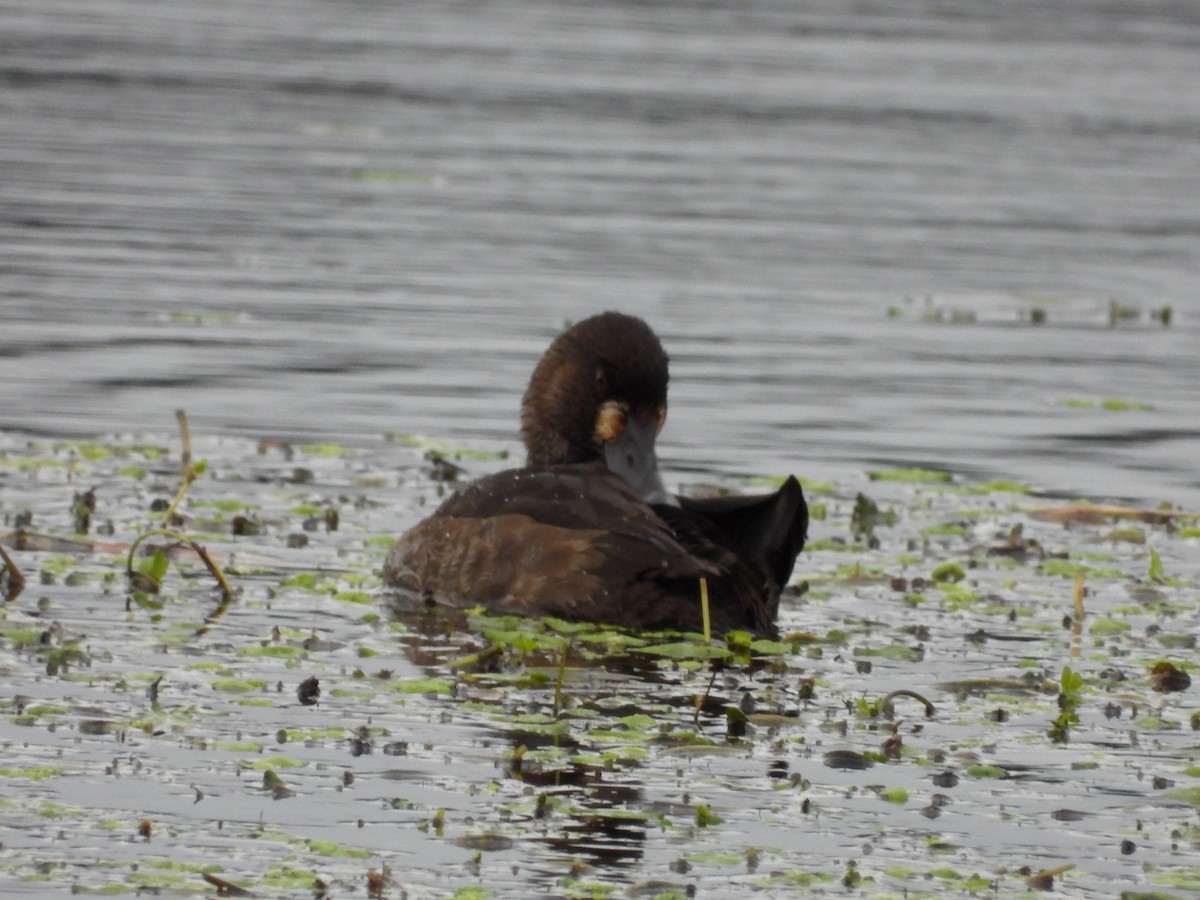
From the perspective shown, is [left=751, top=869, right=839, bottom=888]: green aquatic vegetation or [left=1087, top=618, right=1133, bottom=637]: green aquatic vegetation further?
[left=1087, top=618, right=1133, bottom=637]: green aquatic vegetation

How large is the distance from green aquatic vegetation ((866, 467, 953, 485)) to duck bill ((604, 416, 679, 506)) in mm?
2625

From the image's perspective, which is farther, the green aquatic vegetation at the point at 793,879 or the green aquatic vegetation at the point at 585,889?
the green aquatic vegetation at the point at 793,879

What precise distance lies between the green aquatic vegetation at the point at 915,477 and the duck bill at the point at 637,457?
103 inches

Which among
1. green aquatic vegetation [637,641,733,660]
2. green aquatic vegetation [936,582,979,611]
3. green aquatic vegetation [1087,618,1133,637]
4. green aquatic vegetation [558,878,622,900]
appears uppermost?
green aquatic vegetation [936,582,979,611]

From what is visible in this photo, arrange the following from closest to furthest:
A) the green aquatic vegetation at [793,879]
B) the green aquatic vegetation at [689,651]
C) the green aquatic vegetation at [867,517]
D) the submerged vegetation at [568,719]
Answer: the green aquatic vegetation at [793,879] → the submerged vegetation at [568,719] → the green aquatic vegetation at [689,651] → the green aquatic vegetation at [867,517]

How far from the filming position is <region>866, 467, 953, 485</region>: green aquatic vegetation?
1294cm

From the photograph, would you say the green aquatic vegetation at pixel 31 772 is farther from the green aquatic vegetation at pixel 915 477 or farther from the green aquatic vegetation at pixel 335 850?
the green aquatic vegetation at pixel 915 477

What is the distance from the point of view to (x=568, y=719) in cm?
789

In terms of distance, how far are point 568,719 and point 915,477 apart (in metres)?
5.43

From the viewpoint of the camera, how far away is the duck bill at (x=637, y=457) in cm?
1024

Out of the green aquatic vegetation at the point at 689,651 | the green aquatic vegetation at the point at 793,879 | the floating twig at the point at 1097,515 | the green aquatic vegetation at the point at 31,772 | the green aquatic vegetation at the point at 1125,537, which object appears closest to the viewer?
the green aquatic vegetation at the point at 793,879

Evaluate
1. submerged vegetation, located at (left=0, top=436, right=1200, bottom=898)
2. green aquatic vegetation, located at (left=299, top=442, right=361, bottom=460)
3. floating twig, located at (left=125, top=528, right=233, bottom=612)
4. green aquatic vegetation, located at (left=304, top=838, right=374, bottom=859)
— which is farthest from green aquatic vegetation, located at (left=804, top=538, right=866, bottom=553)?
green aquatic vegetation, located at (left=304, top=838, right=374, bottom=859)

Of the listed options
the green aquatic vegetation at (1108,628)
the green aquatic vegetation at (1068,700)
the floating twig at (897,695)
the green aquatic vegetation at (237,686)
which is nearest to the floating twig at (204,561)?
the green aquatic vegetation at (237,686)

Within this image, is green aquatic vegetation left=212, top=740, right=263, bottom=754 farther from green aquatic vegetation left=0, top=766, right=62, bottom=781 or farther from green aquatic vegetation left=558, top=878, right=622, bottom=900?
green aquatic vegetation left=558, top=878, right=622, bottom=900
